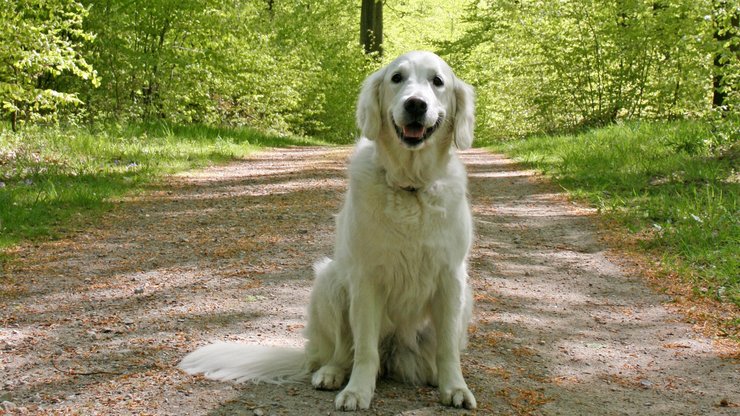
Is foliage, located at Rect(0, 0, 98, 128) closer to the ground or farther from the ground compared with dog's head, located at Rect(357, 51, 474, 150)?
farther from the ground

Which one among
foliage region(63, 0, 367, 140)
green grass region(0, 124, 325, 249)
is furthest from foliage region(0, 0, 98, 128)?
foliage region(63, 0, 367, 140)

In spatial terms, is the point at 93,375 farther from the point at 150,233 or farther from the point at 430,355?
the point at 150,233

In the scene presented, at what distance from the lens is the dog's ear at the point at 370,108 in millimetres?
3530

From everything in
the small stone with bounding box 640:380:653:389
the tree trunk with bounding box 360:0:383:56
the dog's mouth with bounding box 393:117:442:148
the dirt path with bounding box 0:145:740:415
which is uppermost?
the tree trunk with bounding box 360:0:383:56

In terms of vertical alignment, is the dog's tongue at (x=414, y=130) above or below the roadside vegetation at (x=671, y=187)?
above

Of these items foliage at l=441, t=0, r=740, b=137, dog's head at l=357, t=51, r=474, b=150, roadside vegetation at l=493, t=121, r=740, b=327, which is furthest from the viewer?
foliage at l=441, t=0, r=740, b=137

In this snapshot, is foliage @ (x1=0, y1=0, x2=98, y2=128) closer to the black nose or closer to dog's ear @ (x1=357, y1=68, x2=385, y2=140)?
dog's ear @ (x1=357, y1=68, x2=385, y2=140)

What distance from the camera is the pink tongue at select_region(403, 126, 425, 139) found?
338 centimetres

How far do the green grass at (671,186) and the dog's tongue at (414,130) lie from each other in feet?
9.10

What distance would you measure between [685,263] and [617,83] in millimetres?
10424

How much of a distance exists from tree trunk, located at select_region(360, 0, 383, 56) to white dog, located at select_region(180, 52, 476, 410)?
21.0m

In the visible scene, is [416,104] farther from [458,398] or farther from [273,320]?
[273,320]

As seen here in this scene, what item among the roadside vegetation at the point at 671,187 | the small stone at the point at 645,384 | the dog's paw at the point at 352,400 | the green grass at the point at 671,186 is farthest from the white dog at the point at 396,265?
the green grass at the point at 671,186

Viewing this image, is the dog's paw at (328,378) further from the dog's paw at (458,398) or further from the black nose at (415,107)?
the black nose at (415,107)
